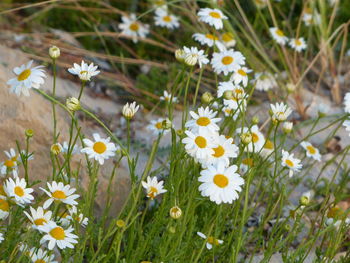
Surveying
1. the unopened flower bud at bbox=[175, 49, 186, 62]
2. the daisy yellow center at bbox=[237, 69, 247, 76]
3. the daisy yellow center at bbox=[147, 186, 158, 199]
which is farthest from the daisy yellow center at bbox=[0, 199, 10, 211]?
the daisy yellow center at bbox=[237, 69, 247, 76]

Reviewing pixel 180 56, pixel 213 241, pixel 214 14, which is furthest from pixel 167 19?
pixel 213 241

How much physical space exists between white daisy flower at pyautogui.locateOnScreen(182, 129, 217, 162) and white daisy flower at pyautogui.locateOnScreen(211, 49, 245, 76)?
2.04ft

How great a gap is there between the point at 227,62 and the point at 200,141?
69cm

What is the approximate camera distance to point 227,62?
263 centimetres

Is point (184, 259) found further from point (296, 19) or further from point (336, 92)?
point (296, 19)

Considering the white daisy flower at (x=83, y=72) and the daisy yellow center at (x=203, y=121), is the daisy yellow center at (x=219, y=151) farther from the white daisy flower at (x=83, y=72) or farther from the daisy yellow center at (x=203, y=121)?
the white daisy flower at (x=83, y=72)

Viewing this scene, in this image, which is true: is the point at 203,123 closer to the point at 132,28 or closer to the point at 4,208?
the point at 4,208

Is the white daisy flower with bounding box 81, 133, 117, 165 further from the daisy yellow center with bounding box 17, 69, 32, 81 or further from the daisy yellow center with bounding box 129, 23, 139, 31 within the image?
the daisy yellow center with bounding box 129, 23, 139, 31

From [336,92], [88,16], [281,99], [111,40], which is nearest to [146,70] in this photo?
[111,40]

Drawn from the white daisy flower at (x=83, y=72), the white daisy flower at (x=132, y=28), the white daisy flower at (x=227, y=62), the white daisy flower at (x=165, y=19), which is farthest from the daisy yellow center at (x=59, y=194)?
the white daisy flower at (x=132, y=28)

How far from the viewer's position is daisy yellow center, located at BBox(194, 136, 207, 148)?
6.61 feet

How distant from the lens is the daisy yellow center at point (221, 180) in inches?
77.1

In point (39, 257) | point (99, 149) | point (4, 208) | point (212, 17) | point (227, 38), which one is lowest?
point (39, 257)

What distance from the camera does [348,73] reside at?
4.20 m
